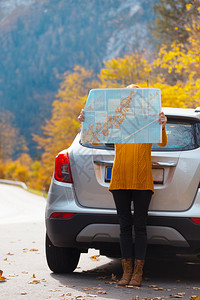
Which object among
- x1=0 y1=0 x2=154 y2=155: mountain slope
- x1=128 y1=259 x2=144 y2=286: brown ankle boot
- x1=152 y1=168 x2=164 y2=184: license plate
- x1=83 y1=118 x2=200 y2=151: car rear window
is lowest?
x1=128 y1=259 x2=144 y2=286: brown ankle boot

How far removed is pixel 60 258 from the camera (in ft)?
20.0

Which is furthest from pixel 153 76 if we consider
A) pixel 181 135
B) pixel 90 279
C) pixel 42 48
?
pixel 42 48

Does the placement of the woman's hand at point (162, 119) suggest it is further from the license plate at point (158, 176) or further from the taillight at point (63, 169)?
the taillight at point (63, 169)

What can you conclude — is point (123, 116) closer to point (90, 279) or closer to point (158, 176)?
point (158, 176)

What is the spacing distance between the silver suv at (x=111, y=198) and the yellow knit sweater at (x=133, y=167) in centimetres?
19

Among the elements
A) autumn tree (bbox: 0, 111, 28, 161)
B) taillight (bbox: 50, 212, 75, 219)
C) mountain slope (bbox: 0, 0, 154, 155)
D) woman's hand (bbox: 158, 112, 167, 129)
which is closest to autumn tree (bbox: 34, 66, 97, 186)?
autumn tree (bbox: 0, 111, 28, 161)

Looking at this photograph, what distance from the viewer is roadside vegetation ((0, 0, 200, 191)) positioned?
17641 mm

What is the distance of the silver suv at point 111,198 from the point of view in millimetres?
5348

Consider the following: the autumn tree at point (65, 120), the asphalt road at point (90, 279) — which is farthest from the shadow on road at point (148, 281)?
the autumn tree at point (65, 120)

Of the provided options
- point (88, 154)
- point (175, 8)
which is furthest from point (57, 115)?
point (88, 154)

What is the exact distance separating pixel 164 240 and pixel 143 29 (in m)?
156

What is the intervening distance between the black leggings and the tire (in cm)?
95

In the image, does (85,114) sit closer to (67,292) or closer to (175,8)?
(67,292)

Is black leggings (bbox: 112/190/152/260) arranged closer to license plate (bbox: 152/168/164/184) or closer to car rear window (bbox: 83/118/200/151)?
license plate (bbox: 152/168/164/184)
